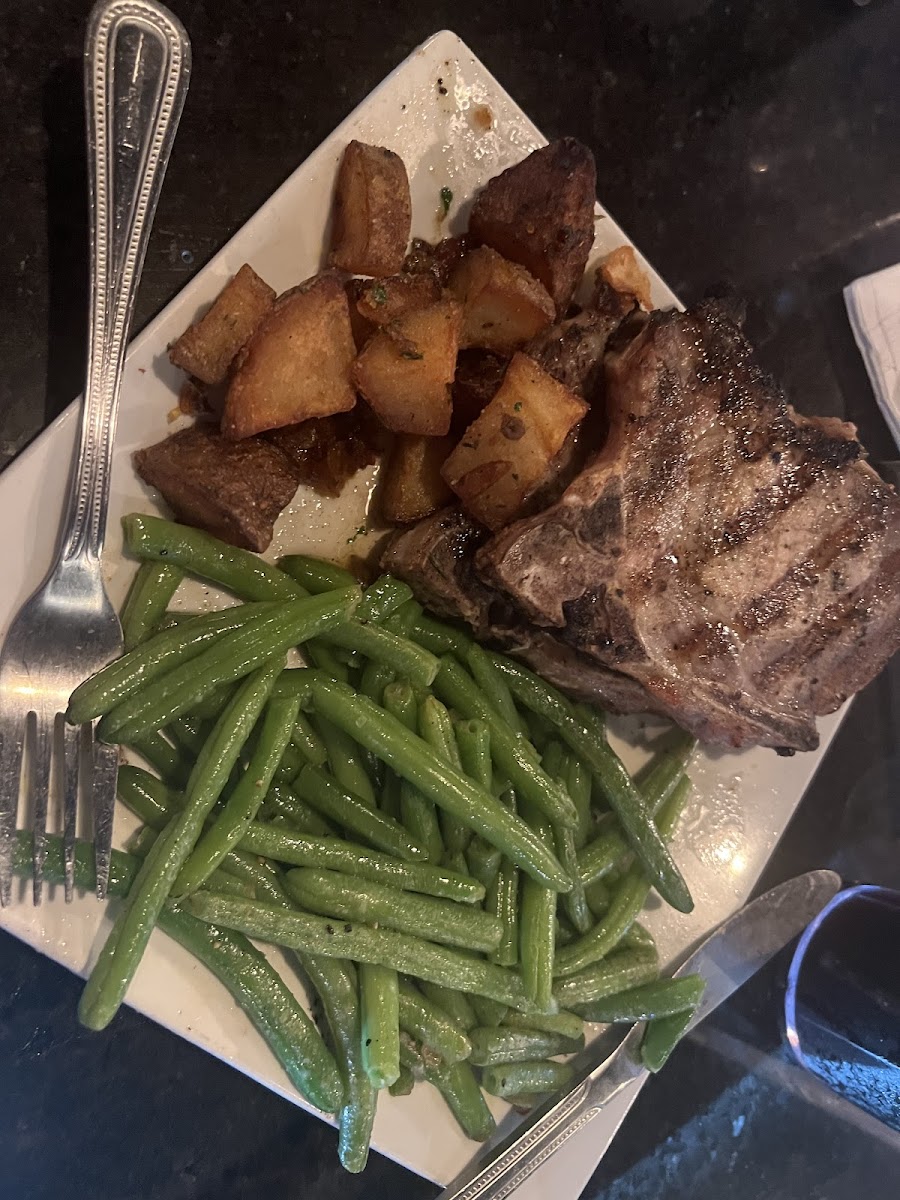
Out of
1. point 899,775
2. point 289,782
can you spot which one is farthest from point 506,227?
point 899,775

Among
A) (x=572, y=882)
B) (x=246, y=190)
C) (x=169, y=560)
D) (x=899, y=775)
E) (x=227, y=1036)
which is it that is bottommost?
(x=899, y=775)

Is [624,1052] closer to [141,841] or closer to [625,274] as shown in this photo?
[141,841]

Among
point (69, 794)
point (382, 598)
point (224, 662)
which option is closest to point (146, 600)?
point (224, 662)

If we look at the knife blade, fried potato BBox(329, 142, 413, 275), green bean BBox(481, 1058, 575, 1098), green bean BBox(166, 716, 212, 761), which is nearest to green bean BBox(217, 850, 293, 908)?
green bean BBox(166, 716, 212, 761)

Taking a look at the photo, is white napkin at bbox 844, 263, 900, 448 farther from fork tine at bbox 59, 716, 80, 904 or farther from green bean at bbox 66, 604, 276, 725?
fork tine at bbox 59, 716, 80, 904

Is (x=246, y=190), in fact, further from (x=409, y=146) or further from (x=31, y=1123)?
(x=31, y=1123)
